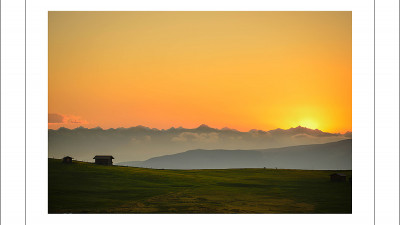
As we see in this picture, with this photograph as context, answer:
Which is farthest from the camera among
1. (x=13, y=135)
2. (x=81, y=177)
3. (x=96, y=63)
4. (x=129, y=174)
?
(x=129, y=174)

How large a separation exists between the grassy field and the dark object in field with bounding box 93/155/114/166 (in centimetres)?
25

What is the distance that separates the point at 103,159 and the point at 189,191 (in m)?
4.18

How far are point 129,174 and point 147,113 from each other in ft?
14.5

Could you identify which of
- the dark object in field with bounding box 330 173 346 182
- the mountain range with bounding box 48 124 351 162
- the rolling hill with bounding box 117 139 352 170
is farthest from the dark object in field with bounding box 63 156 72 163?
the dark object in field with bounding box 330 173 346 182

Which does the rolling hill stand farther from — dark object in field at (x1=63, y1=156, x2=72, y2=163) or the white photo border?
the white photo border

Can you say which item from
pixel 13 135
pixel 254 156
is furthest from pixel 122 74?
pixel 254 156

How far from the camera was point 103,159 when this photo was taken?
67.2ft

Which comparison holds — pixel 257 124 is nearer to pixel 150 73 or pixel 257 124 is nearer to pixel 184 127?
pixel 184 127

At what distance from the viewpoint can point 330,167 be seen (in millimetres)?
19031

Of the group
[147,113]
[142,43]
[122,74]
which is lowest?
[147,113]

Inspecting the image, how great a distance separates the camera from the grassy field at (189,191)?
55.4ft

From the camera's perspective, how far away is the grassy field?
16.9 meters

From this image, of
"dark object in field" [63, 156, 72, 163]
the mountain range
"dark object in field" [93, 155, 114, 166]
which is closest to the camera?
the mountain range
